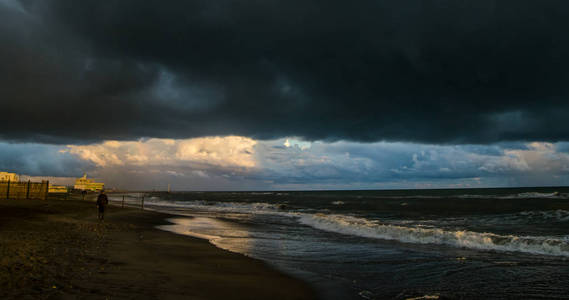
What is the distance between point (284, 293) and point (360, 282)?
2.38m

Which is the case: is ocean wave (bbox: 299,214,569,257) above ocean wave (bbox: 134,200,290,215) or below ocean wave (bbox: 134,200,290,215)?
above

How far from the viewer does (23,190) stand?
40531 millimetres

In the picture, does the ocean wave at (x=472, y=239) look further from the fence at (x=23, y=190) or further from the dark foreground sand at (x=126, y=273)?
the fence at (x=23, y=190)

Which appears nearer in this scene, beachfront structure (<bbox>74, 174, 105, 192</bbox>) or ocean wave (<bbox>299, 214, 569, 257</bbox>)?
ocean wave (<bbox>299, 214, 569, 257</bbox>)

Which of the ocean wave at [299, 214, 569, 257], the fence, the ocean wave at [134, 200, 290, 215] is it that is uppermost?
the fence

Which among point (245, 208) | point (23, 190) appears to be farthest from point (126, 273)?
point (245, 208)

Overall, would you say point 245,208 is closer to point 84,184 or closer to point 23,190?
point 23,190

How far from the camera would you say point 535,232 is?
70.8ft

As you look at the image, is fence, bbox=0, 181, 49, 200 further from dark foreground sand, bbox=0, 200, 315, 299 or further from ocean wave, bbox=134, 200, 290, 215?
dark foreground sand, bbox=0, 200, 315, 299

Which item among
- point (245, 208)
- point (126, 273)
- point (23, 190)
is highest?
point (23, 190)

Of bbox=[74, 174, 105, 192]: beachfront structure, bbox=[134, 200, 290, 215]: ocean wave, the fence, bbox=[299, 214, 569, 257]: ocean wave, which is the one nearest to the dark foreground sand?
bbox=[299, 214, 569, 257]: ocean wave

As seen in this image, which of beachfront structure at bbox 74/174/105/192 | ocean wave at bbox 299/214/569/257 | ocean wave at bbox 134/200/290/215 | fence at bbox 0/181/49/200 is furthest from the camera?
beachfront structure at bbox 74/174/105/192

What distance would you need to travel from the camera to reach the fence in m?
38.8

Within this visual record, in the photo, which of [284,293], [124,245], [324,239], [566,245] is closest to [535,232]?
[566,245]
